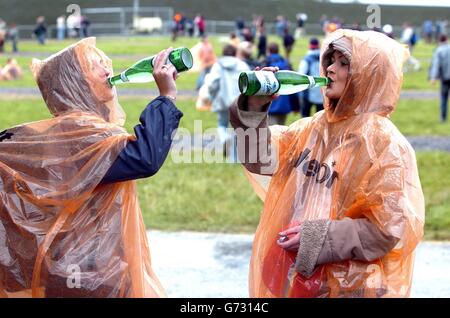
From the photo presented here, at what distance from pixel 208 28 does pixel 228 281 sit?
36.6 m

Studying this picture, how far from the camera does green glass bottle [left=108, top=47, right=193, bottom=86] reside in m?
2.99

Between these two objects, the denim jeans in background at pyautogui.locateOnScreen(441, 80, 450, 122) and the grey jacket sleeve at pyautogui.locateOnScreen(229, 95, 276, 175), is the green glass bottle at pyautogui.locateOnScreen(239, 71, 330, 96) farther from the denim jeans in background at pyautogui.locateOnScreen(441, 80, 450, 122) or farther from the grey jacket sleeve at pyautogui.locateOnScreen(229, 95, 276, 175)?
the denim jeans in background at pyautogui.locateOnScreen(441, 80, 450, 122)

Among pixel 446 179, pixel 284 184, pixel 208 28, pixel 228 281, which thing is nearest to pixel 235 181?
pixel 446 179

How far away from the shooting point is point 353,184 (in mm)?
2980

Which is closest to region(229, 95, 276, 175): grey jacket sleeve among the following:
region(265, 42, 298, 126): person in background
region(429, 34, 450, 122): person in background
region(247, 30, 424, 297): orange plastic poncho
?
region(247, 30, 424, 297): orange plastic poncho

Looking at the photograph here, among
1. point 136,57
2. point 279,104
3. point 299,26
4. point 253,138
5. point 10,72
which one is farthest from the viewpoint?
point 299,26

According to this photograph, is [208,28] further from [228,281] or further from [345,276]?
[345,276]

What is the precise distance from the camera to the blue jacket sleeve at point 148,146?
2855 mm

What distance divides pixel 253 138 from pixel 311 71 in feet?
23.0

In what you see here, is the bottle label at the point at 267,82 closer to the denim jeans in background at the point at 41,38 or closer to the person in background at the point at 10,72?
the person in background at the point at 10,72

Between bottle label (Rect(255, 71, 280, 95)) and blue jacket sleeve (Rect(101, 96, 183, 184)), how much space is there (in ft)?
1.18

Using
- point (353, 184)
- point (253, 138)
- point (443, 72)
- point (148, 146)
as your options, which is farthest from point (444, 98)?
point (148, 146)

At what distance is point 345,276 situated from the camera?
2.93 metres

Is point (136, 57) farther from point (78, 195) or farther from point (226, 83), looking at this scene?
point (78, 195)
